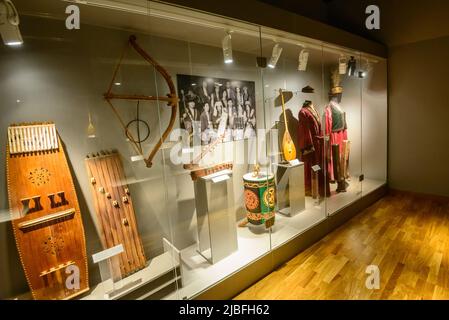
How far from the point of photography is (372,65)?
419cm

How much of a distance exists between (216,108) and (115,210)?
56.5 inches

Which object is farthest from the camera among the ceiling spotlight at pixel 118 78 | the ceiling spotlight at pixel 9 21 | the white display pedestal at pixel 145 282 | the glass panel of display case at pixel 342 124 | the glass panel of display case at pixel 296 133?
the glass panel of display case at pixel 342 124

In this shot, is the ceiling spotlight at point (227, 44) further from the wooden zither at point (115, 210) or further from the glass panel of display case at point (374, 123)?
the glass panel of display case at point (374, 123)

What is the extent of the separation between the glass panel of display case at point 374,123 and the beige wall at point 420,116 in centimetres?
14

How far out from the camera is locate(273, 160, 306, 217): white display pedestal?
10.3ft

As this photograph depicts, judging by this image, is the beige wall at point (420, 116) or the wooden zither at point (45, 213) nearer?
the wooden zither at point (45, 213)

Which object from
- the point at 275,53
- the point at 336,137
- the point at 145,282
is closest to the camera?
the point at 145,282

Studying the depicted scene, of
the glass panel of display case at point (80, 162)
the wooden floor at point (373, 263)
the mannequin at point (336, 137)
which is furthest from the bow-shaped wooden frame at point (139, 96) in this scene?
the mannequin at point (336, 137)

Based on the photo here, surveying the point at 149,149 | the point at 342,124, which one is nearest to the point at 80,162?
the point at 149,149

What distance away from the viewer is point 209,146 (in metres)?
2.62

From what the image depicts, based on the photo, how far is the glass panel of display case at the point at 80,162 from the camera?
160 cm

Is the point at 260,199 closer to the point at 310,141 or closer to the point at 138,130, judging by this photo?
the point at 310,141

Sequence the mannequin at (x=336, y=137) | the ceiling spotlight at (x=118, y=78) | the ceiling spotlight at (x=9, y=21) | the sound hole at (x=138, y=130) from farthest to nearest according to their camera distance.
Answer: the mannequin at (x=336, y=137) < the sound hole at (x=138, y=130) < the ceiling spotlight at (x=118, y=78) < the ceiling spotlight at (x=9, y=21)

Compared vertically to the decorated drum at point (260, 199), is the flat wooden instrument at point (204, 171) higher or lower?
higher
